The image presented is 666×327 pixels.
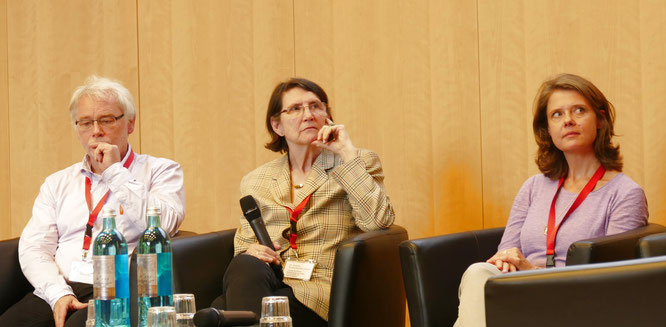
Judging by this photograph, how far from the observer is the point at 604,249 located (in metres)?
2.65

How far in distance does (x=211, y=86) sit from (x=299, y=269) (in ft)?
6.41

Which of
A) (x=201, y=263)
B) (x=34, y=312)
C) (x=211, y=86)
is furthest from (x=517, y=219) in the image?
(x=211, y=86)

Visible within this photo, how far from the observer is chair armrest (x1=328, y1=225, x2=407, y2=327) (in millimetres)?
3010

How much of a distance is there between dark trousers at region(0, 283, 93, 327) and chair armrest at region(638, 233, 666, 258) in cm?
220

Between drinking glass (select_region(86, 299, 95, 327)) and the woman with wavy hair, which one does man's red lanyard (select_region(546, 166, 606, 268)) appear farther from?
drinking glass (select_region(86, 299, 95, 327))

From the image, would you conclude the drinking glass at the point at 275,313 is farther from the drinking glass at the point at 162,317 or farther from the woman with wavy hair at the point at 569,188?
the woman with wavy hair at the point at 569,188

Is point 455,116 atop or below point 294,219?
atop

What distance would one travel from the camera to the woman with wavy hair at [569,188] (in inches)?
118

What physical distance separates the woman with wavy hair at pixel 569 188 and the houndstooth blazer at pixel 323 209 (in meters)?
0.58

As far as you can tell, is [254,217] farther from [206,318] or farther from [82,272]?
[206,318]

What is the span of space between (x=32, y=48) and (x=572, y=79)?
3774mm

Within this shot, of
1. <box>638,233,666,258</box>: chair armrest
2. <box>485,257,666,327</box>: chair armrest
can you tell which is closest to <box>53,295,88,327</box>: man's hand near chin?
<box>485,257,666,327</box>: chair armrest

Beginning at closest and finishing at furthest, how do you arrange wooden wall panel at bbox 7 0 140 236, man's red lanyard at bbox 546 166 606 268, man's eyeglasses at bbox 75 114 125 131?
man's red lanyard at bbox 546 166 606 268 < man's eyeglasses at bbox 75 114 125 131 < wooden wall panel at bbox 7 0 140 236

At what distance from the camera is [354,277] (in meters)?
3.01
